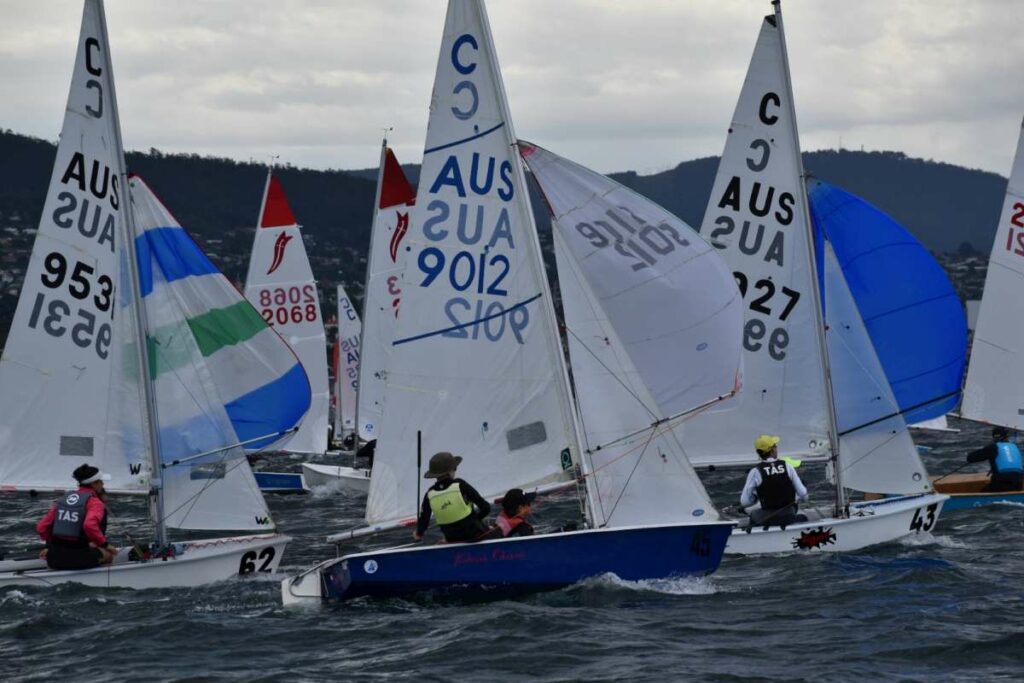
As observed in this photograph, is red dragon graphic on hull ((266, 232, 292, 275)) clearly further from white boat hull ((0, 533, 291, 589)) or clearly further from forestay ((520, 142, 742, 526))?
forestay ((520, 142, 742, 526))

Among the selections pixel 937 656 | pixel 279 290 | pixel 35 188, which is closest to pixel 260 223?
pixel 279 290

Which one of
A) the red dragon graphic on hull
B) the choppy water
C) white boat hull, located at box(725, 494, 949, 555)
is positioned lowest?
the choppy water

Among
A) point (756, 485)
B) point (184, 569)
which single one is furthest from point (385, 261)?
point (184, 569)

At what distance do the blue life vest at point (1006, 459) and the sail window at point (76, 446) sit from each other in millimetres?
11185

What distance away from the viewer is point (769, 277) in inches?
772

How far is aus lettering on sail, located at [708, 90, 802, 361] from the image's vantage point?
19547 millimetres

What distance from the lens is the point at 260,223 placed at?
31.2m

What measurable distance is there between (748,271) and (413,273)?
6.24 m

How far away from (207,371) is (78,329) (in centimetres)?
136

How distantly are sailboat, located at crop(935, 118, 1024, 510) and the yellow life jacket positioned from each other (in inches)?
492

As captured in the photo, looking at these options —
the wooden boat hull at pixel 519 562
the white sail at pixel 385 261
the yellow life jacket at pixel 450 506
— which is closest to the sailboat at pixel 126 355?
the wooden boat hull at pixel 519 562

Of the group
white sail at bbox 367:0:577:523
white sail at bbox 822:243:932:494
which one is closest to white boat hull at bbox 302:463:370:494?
white sail at bbox 822:243:932:494

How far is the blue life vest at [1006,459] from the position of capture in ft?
69.8

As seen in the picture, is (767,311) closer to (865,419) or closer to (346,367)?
(865,419)
